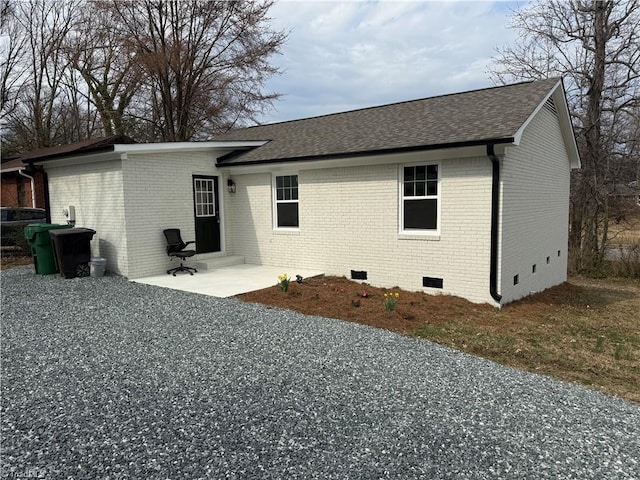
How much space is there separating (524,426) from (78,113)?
3040cm

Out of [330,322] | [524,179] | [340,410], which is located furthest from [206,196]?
[340,410]

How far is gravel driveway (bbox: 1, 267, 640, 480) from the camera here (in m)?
2.81

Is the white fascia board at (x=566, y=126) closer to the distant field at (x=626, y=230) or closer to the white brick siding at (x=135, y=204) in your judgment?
the distant field at (x=626, y=230)

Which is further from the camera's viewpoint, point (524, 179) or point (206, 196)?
point (206, 196)

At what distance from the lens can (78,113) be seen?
27078 mm

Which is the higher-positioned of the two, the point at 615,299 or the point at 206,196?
the point at 206,196

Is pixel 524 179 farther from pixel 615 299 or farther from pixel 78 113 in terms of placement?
pixel 78 113

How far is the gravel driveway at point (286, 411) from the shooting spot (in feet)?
9.22

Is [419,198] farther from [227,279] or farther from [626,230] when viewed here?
[626,230]

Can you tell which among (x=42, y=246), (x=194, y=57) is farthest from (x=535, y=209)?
(x=194, y=57)

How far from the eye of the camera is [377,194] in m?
9.17

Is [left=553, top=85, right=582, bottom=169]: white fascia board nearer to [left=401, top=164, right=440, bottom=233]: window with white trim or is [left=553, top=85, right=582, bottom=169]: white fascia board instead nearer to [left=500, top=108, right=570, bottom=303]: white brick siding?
[left=500, top=108, right=570, bottom=303]: white brick siding

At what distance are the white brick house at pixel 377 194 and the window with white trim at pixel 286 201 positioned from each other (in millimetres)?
31

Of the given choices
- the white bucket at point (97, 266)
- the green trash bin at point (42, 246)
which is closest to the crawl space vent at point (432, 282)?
the white bucket at point (97, 266)
